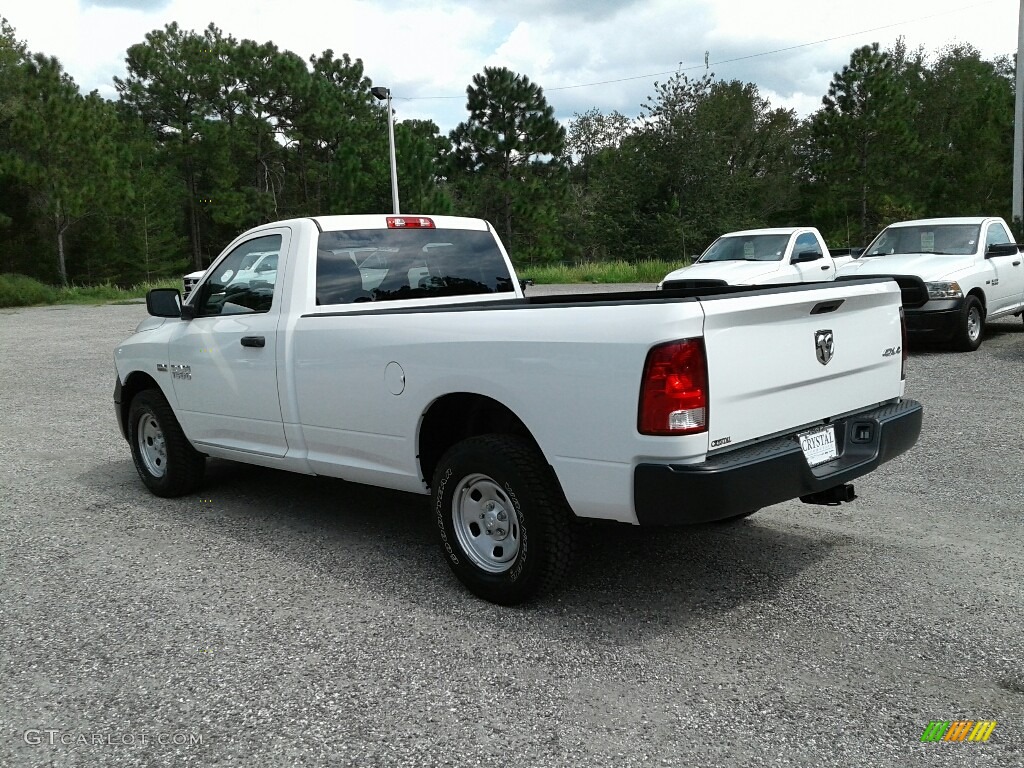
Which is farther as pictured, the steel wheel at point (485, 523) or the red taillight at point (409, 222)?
the red taillight at point (409, 222)

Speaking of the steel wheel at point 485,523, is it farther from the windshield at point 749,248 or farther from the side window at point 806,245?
the side window at point 806,245

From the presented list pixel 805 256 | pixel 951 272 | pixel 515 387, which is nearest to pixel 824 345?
pixel 515 387

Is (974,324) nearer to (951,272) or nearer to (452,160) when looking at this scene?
(951,272)

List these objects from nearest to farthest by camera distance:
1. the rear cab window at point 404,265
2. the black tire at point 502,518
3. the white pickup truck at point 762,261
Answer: the black tire at point 502,518, the rear cab window at point 404,265, the white pickup truck at point 762,261

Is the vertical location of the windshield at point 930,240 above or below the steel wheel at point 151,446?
above

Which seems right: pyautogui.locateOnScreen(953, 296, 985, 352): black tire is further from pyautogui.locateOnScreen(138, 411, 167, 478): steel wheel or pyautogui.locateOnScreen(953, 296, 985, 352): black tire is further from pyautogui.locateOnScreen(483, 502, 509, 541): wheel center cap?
pyautogui.locateOnScreen(138, 411, 167, 478): steel wheel

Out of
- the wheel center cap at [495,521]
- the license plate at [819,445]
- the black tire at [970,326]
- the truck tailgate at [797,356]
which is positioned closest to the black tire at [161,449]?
the wheel center cap at [495,521]

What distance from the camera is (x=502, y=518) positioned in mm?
4305

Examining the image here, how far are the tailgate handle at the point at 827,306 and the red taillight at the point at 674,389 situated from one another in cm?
86

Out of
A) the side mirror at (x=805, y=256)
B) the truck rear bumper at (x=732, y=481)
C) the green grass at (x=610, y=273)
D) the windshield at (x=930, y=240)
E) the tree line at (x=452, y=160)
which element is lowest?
the truck rear bumper at (x=732, y=481)

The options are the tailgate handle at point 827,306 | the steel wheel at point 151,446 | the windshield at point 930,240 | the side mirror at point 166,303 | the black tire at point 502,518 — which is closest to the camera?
the black tire at point 502,518

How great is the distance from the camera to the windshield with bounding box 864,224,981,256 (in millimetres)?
12953

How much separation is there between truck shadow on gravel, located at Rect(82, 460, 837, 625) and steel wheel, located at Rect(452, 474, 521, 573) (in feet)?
0.74

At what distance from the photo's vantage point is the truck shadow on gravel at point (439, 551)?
438 centimetres
